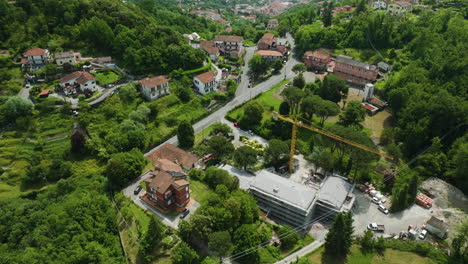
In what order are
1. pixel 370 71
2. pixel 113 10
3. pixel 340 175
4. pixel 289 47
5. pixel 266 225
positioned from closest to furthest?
1. pixel 266 225
2. pixel 340 175
3. pixel 370 71
4. pixel 113 10
5. pixel 289 47

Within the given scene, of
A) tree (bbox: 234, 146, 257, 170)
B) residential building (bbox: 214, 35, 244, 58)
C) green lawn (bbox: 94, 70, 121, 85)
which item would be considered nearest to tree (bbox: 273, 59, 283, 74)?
residential building (bbox: 214, 35, 244, 58)

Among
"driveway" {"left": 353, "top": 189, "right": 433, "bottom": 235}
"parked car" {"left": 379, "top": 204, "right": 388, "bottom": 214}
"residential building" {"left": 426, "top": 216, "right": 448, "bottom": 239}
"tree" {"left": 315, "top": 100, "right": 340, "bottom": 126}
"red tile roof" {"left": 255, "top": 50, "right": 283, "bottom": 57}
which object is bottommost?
"driveway" {"left": 353, "top": 189, "right": 433, "bottom": 235}

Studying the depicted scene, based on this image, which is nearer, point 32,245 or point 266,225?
point 32,245

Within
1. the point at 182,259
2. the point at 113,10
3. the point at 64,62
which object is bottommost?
the point at 182,259

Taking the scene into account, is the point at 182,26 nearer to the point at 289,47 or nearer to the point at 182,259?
the point at 289,47

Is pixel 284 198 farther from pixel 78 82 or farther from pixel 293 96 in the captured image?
pixel 78 82

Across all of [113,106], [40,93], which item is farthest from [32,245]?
[40,93]

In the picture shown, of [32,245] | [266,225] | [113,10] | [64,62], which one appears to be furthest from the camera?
[113,10]

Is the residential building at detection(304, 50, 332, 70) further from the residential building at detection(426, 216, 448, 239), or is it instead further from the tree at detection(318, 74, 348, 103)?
the residential building at detection(426, 216, 448, 239)
